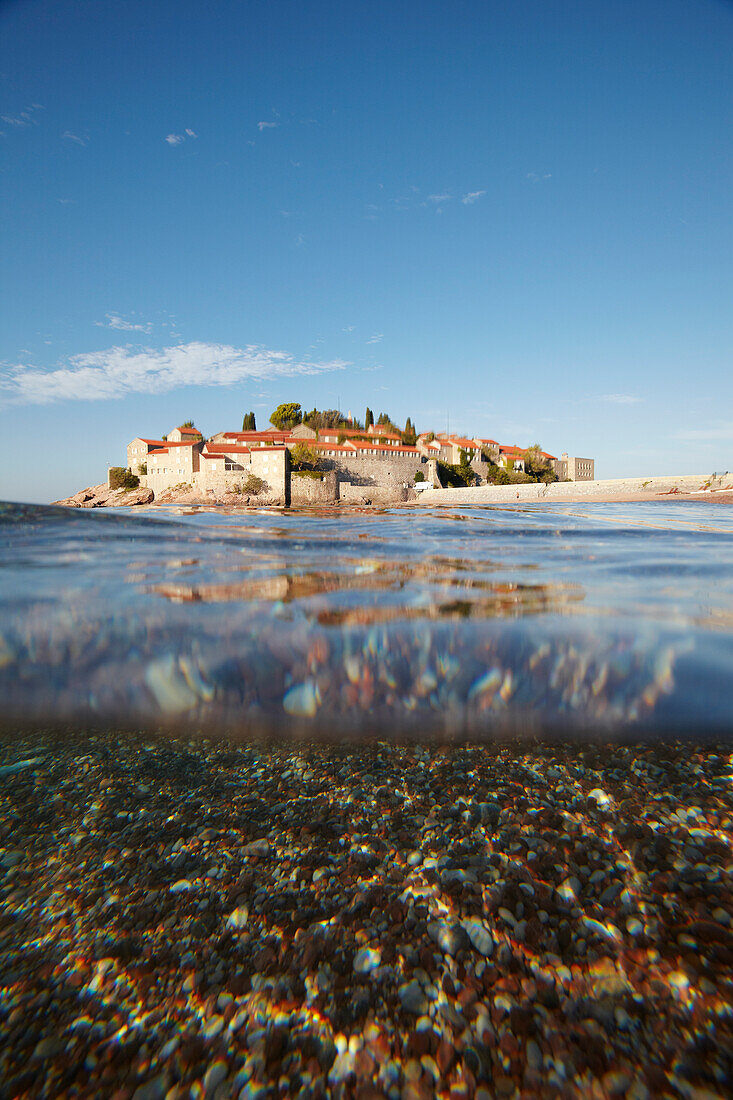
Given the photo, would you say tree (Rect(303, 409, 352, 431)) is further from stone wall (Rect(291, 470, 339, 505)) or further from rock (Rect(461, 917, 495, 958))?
rock (Rect(461, 917, 495, 958))

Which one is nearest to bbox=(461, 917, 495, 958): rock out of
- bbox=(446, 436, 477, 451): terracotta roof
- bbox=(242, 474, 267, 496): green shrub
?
bbox=(242, 474, 267, 496): green shrub

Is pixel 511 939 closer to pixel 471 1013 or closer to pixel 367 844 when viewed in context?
pixel 471 1013

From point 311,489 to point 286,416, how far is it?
27.4m

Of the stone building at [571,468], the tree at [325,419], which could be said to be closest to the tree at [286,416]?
the tree at [325,419]

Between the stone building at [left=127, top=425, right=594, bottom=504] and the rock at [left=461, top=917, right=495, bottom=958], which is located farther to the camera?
the stone building at [left=127, top=425, right=594, bottom=504]

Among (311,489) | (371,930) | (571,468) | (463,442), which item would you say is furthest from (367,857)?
(571,468)

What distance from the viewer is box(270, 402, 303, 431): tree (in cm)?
7431

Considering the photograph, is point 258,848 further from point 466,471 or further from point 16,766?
point 466,471

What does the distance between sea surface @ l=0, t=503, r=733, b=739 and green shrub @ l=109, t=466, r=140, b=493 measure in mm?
64967

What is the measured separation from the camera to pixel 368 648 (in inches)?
91.7

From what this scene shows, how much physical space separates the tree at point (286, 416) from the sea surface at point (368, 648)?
73.6 meters

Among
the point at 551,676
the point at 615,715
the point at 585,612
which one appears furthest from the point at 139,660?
the point at 585,612

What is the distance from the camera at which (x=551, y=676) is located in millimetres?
2039

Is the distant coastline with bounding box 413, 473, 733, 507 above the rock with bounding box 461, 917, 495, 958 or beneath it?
above
